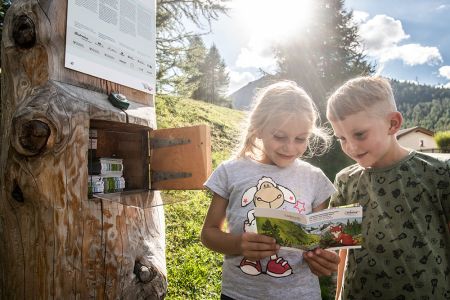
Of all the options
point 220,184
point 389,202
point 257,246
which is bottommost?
point 257,246

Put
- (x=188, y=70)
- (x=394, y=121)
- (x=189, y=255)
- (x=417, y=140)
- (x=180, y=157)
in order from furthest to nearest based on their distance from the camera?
(x=417, y=140) < (x=188, y=70) < (x=189, y=255) < (x=180, y=157) < (x=394, y=121)

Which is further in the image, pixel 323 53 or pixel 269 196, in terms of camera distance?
pixel 323 53

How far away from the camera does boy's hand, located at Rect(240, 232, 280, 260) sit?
1.62 metres

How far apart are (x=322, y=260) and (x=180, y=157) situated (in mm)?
1276

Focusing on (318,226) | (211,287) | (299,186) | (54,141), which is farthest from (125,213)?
(211,287)

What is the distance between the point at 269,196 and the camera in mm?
1910

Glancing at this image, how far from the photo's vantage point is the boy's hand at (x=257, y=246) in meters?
1.62

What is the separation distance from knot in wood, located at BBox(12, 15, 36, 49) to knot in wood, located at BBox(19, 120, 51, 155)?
1.74ft

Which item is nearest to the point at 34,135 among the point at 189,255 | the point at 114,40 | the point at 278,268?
the point at 114,40

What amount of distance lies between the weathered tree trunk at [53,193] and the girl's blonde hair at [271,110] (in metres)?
0.75

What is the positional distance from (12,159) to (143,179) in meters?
1.00

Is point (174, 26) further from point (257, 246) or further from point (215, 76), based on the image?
point (215, 76)

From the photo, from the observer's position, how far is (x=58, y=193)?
201cm

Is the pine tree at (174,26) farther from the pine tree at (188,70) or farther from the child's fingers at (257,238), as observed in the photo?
the child's fingers at (257,238)
